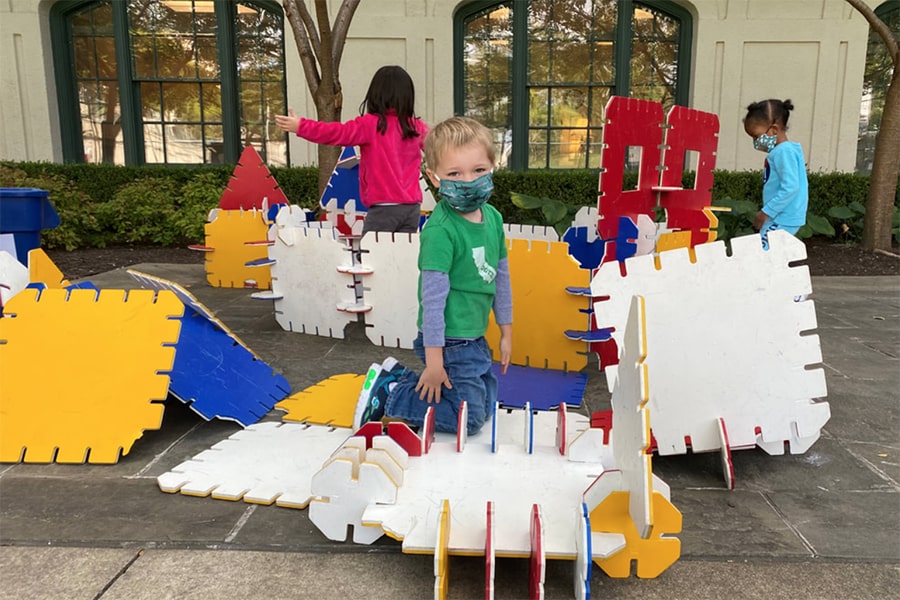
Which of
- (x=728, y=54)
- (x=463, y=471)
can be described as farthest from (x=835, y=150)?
(x=463, y=471)

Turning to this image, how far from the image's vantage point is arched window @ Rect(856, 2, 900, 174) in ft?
36.0

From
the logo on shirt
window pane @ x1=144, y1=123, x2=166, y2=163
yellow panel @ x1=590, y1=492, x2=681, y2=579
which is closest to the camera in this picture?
yellow panel @ x1=590, y1=492, x2=681, y2=579

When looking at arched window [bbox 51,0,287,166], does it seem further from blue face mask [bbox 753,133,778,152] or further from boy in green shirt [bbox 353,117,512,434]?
boy in green shirt [bbox 353,117,512,434]

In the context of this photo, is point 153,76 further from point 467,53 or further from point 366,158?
point 366,158

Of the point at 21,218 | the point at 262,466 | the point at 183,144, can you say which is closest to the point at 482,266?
the point at 262,466

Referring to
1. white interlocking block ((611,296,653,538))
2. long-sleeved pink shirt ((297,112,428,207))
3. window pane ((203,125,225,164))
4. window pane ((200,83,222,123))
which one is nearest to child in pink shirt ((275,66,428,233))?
long-sleeved pink shirt ((297,112,428,207))

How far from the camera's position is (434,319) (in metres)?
2.54

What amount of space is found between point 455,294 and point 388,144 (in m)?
2.25

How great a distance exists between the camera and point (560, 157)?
448 inches

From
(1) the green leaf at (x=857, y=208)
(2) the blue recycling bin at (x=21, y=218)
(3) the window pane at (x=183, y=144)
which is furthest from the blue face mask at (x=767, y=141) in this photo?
(3) the window pane at (x=183, y=144)

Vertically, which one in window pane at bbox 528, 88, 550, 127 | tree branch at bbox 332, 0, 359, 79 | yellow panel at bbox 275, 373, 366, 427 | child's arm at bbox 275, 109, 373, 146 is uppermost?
tree branch at bbox 332, 0, 359, 79

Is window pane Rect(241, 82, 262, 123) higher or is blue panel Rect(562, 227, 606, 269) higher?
window pane Rect(241, 82, 262, 123)

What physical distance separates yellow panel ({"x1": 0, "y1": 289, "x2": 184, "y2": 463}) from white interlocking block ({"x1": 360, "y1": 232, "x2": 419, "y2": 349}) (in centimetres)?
183

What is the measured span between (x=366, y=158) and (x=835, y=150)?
30.7 feet
